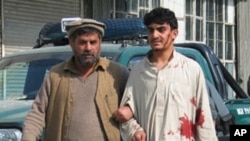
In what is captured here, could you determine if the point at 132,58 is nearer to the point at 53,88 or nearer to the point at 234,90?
the point at 53,88

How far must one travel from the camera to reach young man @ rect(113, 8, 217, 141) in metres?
3.17

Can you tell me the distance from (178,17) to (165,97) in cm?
1264

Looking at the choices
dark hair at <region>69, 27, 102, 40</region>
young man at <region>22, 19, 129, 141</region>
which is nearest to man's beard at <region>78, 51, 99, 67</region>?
young man at <region>22, 19, 129, 141</region>

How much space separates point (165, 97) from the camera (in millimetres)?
3174

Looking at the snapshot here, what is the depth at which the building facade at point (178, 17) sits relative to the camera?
469 inches

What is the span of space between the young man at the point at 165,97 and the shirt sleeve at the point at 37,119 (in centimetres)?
40

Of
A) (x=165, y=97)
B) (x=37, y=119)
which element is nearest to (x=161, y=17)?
(x=165, y=97)

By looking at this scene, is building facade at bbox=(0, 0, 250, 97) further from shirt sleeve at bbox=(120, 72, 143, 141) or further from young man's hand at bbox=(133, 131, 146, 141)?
young man's hand at bbox=(133, 131, 146, 141)

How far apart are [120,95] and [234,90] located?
12.2 feet

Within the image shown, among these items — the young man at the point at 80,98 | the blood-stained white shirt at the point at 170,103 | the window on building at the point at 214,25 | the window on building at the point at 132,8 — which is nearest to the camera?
the blood-stained white shirt at the point at 170,103

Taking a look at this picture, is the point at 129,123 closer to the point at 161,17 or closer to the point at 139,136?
the point at 139,136

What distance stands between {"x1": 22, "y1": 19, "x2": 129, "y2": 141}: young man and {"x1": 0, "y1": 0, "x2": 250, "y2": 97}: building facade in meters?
8.40

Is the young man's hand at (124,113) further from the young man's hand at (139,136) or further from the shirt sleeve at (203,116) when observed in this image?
the shirt sleeve at (203,116)

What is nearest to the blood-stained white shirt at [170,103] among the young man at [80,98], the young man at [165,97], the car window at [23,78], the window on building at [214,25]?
the young man at [165,97]
